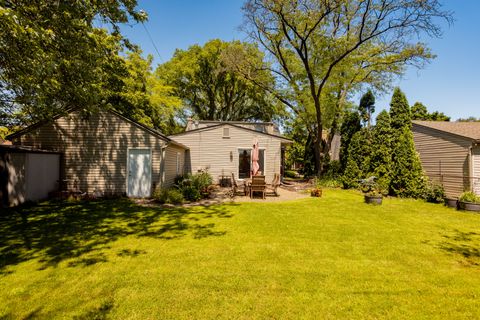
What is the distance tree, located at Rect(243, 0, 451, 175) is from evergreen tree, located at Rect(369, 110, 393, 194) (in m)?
4.32

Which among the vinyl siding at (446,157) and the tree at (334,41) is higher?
the tree at (334,41)

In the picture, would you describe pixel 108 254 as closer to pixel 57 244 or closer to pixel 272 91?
pixel 57 244

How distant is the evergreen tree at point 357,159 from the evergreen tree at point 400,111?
9.65ft

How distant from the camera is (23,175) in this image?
32.6ft

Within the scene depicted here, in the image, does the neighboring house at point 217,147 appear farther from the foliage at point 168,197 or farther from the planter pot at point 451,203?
the planter pot at point 451,203

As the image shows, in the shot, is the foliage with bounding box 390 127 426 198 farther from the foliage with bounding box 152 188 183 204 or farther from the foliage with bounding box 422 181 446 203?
the foliage with bounding box 152 188 183 204

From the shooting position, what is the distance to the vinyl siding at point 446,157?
39.8 feet

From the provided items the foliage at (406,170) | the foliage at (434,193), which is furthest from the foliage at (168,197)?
the foliage at (434,193)

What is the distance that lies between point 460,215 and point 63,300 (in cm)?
1197

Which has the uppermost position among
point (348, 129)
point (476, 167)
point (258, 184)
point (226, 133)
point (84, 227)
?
point (348, 129)

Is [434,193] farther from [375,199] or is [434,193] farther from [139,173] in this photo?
[139,173]

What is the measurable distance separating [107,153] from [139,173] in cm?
189

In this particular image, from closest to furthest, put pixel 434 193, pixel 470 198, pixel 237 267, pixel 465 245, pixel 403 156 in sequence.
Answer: pixel 237 267 < pixel 465 245 < pixel 470 198 < pixel 434 193 < pixel 403 156

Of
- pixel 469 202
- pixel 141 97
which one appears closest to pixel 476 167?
pixel 469 202
